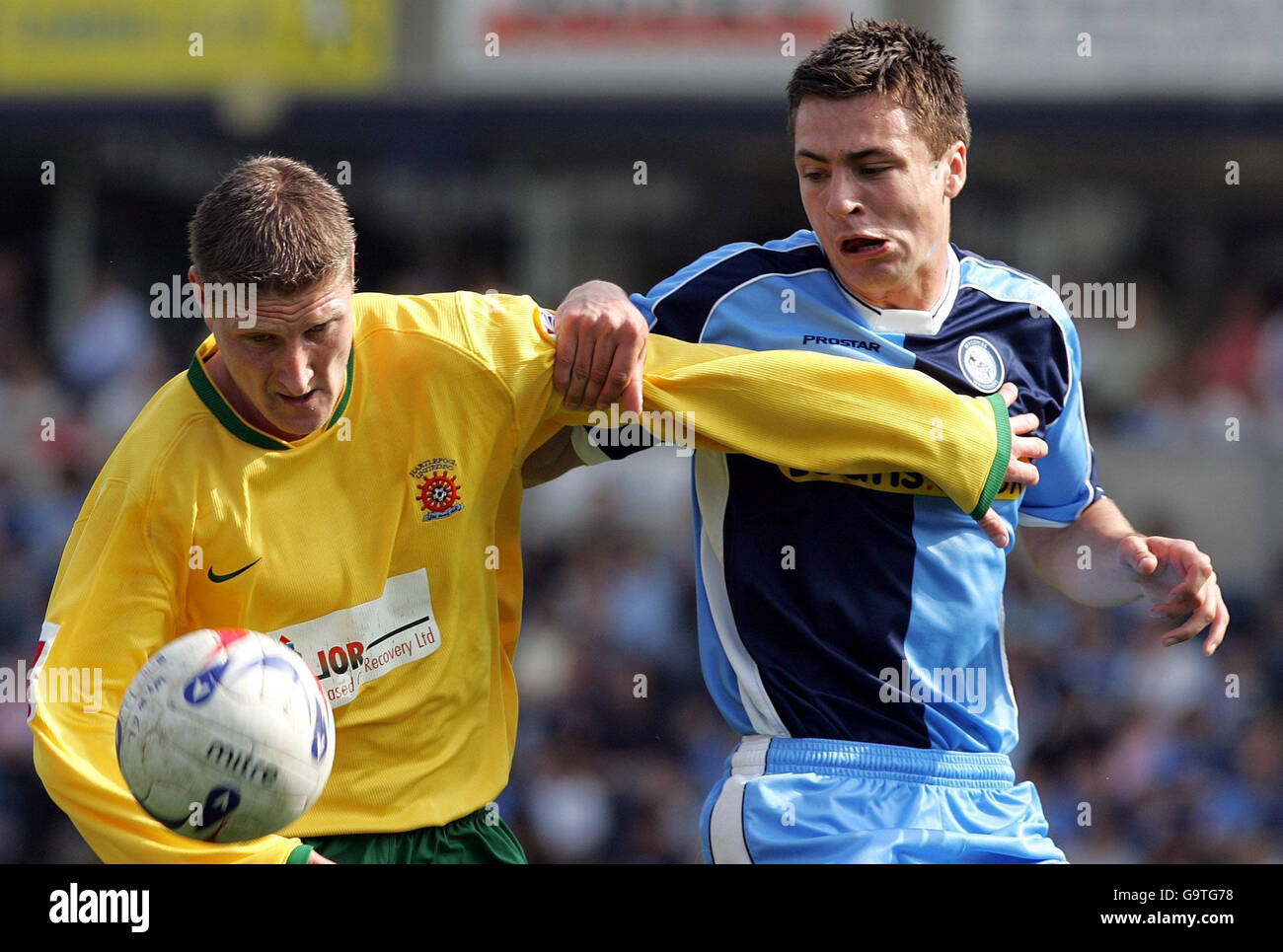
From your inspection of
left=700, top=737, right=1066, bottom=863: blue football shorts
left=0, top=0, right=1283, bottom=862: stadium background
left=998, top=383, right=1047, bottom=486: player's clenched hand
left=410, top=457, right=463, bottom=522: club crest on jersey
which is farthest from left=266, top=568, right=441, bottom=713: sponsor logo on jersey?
left=0, top=0, right=1283, bottom=862: stadium background

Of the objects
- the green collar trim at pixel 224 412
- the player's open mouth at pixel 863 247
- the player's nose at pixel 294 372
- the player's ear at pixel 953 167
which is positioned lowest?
the green collar trim at pixel 224 412

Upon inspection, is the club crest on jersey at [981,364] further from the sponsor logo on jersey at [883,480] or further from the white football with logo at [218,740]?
the white football with logo at [218,740]

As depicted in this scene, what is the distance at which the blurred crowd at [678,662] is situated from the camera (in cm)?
953

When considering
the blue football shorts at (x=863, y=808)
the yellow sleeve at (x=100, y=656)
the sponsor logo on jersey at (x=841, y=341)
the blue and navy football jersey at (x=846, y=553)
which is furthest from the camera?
the sponsor logo on jersey at (x=841, y=341)

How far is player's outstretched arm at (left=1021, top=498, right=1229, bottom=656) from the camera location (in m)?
4.27

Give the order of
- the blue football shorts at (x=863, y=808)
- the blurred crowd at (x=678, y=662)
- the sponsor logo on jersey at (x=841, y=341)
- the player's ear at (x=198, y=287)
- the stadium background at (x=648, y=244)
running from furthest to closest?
the stadium background at (x=648, y=244), the blurred crowd at (x=678, y=662), the sponsor logo on jersey at (x=841, y=341), the blue football shorts at (x=863, y=808), the player's ear at (x=198, y=287)

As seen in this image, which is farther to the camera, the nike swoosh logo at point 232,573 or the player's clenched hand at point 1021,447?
the player's clenched hand at point 1021,447

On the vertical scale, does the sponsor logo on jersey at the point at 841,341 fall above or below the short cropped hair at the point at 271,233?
below

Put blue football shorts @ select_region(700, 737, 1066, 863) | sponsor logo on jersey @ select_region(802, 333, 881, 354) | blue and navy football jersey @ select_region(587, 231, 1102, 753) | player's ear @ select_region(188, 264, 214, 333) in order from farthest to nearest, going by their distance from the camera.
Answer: sponsor logo on jersey @ select_region(802, 333, 881, 354), blue and navy football jersey @ select_region(587, 231, 1102, 753), blue football shorts @ select_region(700, 737, 1066, 863), player's ear @ select_region(188, 264, 214, 333)

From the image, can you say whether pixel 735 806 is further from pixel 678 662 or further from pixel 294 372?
pixel 678 662

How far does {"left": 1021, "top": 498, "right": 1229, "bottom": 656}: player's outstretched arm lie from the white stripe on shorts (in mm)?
1049

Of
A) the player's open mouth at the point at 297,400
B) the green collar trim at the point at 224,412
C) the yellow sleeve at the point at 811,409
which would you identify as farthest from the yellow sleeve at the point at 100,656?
the yellow sleeve at the point at 811,409

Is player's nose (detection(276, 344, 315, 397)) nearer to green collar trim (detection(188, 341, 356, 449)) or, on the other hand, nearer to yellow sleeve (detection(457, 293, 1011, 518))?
green collar trim (detection(188, 341, 356, 449))

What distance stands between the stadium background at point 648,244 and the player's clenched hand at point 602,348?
6.09m
